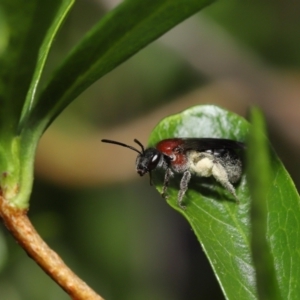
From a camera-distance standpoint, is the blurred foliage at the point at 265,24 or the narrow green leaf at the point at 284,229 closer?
the narrow green leaf at the point at 284,229

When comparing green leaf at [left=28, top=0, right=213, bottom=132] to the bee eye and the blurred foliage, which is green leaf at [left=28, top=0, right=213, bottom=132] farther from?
the blurred foliage

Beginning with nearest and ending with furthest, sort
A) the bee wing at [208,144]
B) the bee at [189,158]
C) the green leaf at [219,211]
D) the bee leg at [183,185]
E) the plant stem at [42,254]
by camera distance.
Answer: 1. the plant stem at [42,254]
2. the green leaf at [219,211]
3. the bee leg at [183,185]
4. the bee wing at [208,144]
5. the bee at [189,158]

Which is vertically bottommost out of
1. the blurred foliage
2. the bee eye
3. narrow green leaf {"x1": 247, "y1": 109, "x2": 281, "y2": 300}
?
the bee eye

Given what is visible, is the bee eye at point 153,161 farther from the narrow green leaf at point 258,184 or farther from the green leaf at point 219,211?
the narrow green leaf at point 258,184

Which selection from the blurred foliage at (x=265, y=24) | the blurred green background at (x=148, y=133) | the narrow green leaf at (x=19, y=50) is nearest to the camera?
the narrow green leaf at (x=19, y=50)

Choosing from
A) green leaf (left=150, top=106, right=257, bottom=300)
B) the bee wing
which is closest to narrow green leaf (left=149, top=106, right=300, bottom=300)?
green leaf (left=150, top=106, right=257, bottom=300)

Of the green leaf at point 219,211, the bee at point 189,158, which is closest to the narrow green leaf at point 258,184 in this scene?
the green leaf at point 219,211

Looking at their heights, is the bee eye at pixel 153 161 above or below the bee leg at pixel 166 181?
above
